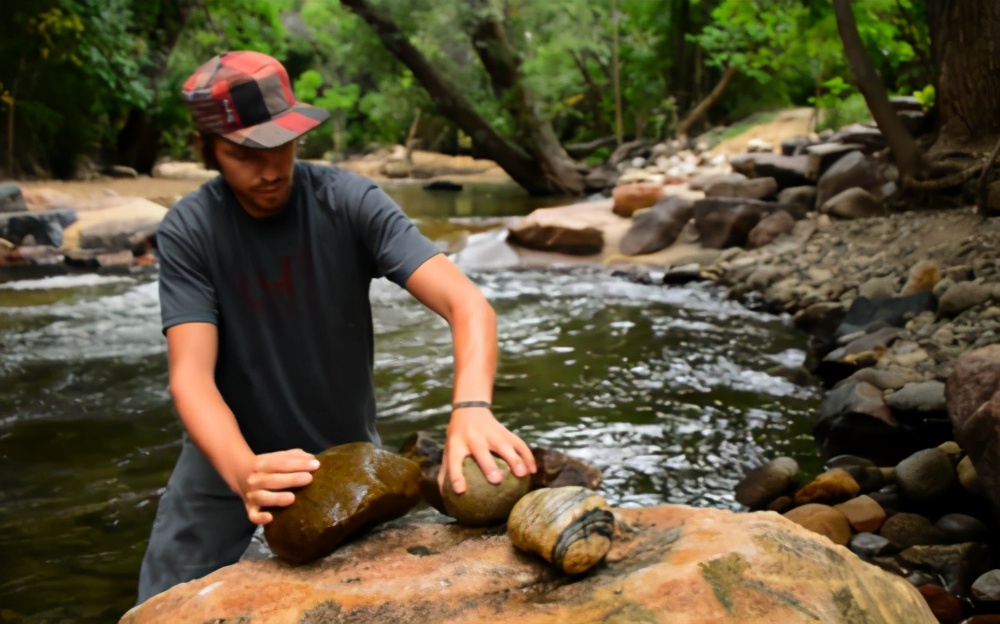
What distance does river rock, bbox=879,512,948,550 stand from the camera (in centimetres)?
379

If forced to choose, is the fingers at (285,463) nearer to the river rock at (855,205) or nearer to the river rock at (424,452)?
the river rock at (424,452)

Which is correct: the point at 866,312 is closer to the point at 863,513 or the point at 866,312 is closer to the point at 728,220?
the point at 863,513

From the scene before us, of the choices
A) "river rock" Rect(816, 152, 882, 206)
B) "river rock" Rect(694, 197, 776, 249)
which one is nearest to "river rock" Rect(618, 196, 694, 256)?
"river rock" Rect(694, 197, 776, 249)

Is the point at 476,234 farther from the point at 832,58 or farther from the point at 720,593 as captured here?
the point at 720,593

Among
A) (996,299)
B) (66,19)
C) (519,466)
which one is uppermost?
(66,19)

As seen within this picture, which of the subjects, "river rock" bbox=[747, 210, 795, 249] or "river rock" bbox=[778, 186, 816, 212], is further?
"river rock" bbox=[778, 186, 816, 212]

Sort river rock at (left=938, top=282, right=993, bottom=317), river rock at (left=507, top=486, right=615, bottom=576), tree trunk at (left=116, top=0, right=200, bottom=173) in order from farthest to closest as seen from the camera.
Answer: tree trunk at (left=116, top=0, right=200, bottom=173) → river rock at (left=938, top=282, right=993, bottom=317) → river rock at (left=507, top=486, right=615, bottom=576)

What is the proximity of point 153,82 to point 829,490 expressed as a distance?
18258 millimetres

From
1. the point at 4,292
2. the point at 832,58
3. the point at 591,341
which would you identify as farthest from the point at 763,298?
the point at 832,58

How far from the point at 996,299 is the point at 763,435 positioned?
2.20 meters

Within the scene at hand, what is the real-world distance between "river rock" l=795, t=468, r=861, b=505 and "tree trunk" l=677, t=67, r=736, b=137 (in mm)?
17175

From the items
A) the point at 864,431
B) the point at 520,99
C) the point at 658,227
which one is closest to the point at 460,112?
the point at 520,99

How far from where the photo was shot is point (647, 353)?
7.25 metres

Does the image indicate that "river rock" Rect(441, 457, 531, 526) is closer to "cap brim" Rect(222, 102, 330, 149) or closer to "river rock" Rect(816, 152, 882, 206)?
"cap brim" Rect(222, 102, 330, 149)
